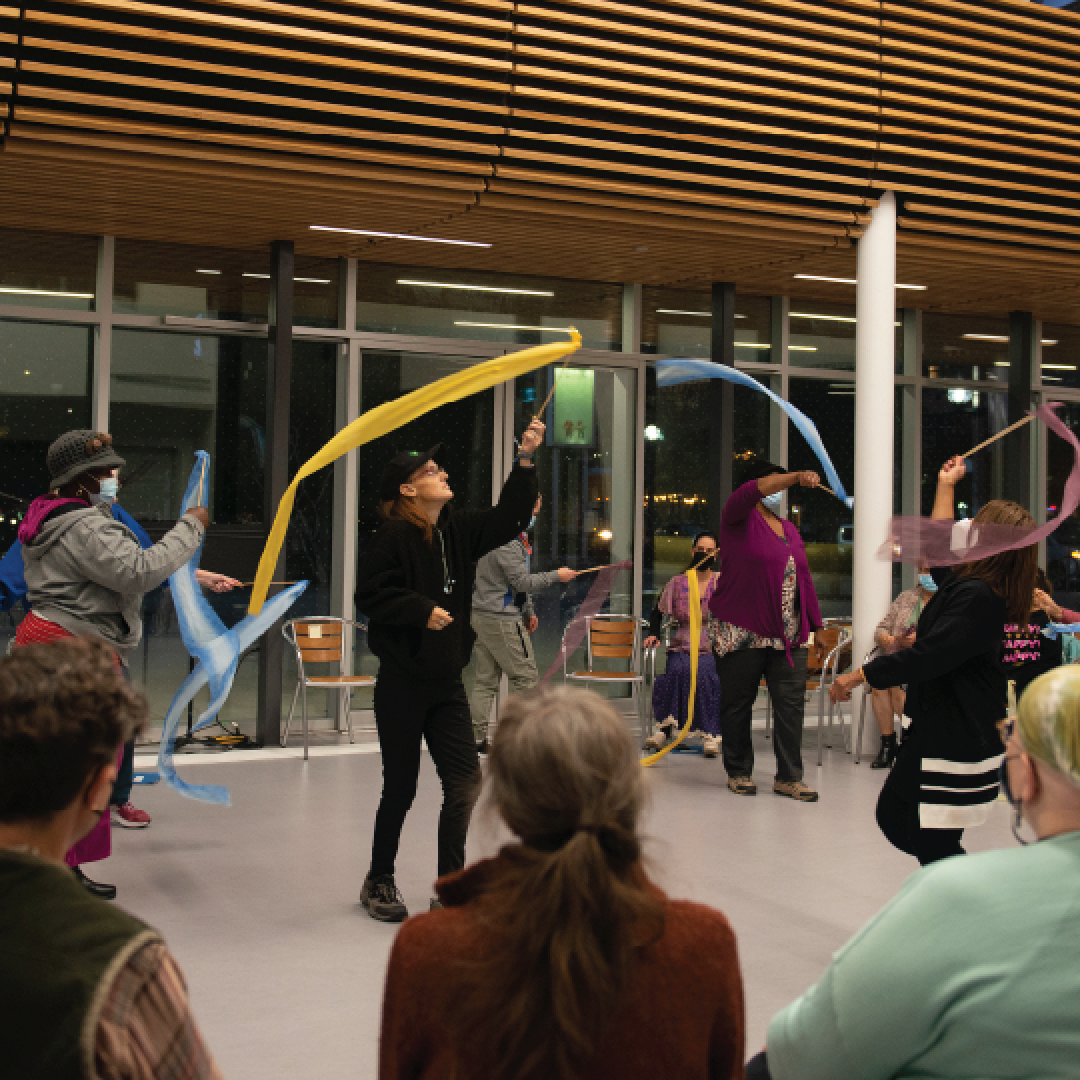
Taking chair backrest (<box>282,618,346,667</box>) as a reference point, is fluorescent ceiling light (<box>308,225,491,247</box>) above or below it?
above

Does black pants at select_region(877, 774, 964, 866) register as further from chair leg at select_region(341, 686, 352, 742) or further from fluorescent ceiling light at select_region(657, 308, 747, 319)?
fluorescent ceiling light at select_region(657, 308, 747, 319)

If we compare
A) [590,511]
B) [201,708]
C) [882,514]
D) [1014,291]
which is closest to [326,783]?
[201,708]

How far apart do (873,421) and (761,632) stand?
2.04m

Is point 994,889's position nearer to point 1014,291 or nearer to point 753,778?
point 753,778

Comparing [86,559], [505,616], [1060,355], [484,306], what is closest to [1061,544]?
[1060,355]

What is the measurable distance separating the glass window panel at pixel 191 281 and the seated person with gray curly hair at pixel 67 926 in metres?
6.85

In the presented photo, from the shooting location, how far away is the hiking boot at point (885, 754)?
24.5 feet

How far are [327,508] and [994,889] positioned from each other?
23.7 ft

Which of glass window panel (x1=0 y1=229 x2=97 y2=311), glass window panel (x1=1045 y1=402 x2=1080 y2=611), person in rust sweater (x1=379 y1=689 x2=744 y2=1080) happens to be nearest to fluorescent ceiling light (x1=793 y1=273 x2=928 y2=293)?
glass window panel (x1=1045 y1=402 x2=1080 y2=611)

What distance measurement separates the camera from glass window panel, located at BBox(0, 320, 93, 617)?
7.55 m

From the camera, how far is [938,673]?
353 centimetres

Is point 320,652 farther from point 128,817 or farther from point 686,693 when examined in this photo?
point 686,693

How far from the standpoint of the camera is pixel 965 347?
10266 mm

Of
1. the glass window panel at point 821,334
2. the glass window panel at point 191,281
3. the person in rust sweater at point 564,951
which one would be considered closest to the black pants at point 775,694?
the glass window panel at point 821,334
